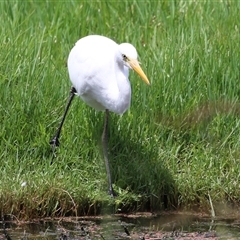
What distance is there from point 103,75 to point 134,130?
506 millimetres

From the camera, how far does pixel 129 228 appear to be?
520cm

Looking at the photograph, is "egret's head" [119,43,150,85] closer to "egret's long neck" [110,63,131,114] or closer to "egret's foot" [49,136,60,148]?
"egret's long neck" [110,63,131,114]

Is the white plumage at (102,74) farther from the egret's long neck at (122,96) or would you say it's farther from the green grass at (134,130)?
the green grass at (134,130)

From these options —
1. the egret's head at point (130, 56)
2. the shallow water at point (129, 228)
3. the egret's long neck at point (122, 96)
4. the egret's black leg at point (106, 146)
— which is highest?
the egret's head at point (130, 56)

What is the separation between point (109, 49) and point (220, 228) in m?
1.39

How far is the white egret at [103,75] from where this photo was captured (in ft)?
17.4

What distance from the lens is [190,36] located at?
21.7ft

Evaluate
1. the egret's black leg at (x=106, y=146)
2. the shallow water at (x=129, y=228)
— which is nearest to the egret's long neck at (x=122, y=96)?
the egret's black leg at (x=106, y=146)

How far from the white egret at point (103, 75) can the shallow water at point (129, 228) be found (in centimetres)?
26

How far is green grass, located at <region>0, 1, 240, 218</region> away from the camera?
5414 mm

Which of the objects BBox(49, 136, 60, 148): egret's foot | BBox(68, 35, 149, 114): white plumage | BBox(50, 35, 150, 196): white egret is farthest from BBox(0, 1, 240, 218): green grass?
BBox(68, 35, 149, 114): white plumage

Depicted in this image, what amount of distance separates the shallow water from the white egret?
265 mm

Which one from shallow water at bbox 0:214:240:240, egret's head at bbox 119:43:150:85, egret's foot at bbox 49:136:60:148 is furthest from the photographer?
egret's foot at bbox 49:136:60:148

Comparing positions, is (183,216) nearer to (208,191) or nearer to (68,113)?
(208,191)
